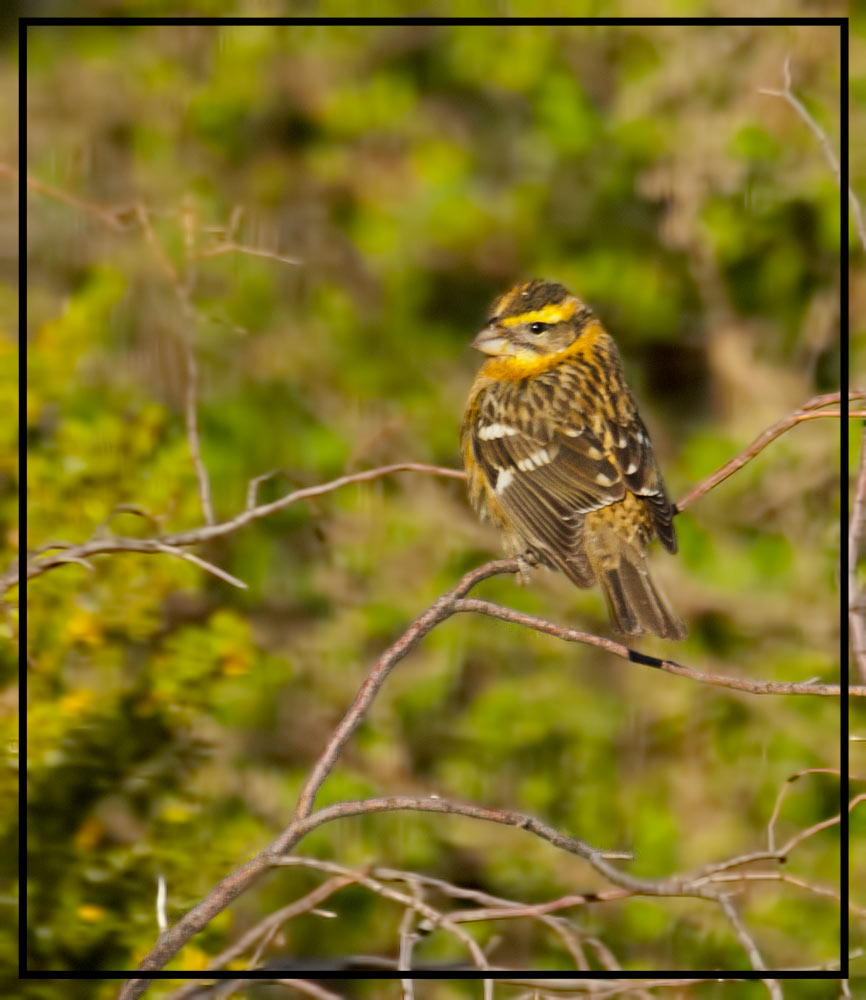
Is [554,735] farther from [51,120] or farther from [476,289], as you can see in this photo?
[51,120]

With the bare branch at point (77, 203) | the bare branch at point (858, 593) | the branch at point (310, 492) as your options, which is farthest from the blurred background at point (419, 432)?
the bare branch at point (858, 593)

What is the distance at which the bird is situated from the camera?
6.97 feet

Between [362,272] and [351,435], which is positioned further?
[362,272]

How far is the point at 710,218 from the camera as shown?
2859mm

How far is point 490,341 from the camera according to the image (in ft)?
7.92

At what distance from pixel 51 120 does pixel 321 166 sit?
0.71m

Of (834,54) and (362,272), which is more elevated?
(834,54)

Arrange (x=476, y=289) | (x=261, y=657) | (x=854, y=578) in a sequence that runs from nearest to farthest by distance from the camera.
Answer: (x=854, y=578)
(x=261, y=657)
(x=476, y=289)

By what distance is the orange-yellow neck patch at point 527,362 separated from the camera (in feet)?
8.20

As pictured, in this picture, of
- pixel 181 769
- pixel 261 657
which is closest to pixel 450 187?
pixel 261 657

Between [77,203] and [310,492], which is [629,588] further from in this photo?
A: [77,203]

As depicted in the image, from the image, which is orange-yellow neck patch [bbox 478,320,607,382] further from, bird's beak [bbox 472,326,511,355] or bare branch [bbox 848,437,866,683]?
bare branch [bbox 848,437,866,683]

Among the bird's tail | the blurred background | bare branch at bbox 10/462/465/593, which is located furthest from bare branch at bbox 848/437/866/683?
the blurred background

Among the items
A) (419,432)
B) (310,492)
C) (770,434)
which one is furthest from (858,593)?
(419,432)
